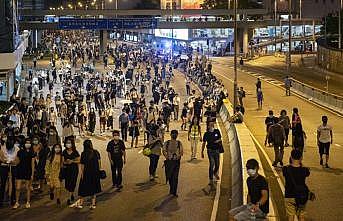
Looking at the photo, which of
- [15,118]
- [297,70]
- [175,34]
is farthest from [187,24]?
[15,118]

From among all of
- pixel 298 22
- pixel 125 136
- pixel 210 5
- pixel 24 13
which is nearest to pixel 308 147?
pixel 125 136

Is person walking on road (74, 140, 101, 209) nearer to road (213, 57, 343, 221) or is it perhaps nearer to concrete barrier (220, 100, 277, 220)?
concrete barrier (220, 100, 277, 220)

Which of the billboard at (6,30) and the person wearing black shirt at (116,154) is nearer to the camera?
the person wearing black shirt at (116,154)

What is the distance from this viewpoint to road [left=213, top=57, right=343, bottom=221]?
1414cm

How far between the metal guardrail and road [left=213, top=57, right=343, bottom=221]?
57cm

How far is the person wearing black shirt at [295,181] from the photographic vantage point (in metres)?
11.1

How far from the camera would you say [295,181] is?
1120 centimetres

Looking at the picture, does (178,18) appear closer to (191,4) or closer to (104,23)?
(104,23)

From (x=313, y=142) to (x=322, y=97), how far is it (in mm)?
14986

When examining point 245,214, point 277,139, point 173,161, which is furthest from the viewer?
point 277,139

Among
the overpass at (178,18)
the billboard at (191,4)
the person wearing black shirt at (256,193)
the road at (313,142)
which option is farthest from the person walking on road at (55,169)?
the billboard at (191,4)

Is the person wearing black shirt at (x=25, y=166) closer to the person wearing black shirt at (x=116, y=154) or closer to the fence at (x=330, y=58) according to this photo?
the person wearing black shirt at (x=116, y=154)

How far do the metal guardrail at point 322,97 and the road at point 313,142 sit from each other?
568 mm

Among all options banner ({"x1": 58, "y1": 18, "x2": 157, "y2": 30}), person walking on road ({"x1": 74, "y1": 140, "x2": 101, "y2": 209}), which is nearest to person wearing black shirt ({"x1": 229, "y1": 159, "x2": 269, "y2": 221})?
person walking on road ({"x1": 74, "y1": 140, "x2": 101, "y2": 209})
